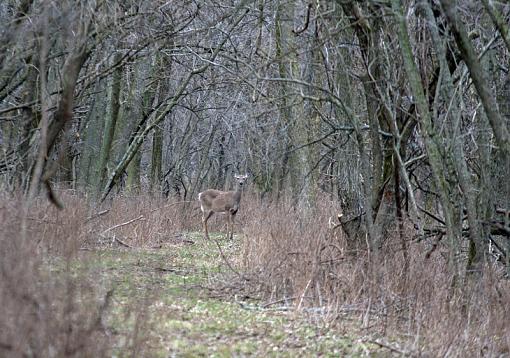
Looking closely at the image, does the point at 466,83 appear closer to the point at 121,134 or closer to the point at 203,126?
the point at 121,134

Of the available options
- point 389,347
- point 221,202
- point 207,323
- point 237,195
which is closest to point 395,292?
point 389,347

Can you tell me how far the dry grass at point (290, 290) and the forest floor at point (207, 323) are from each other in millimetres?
82

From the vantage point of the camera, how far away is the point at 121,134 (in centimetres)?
1803

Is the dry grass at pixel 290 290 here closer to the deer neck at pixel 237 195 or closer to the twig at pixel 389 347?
the twig at pixel 389 347

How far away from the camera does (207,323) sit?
268 inches

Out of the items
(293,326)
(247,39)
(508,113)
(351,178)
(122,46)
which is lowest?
(293,326)

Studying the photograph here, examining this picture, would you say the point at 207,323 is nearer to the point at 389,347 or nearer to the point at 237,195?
the point at 389,347

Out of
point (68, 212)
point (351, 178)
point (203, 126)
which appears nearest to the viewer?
point (68, 212)

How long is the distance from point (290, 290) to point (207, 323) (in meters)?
1.72

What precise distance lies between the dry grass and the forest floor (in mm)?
82

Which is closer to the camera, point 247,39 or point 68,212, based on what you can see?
point 68,212

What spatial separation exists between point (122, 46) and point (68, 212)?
4.21 meters

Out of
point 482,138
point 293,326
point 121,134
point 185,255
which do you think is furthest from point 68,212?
point 121,134

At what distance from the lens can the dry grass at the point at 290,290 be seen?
416cm
